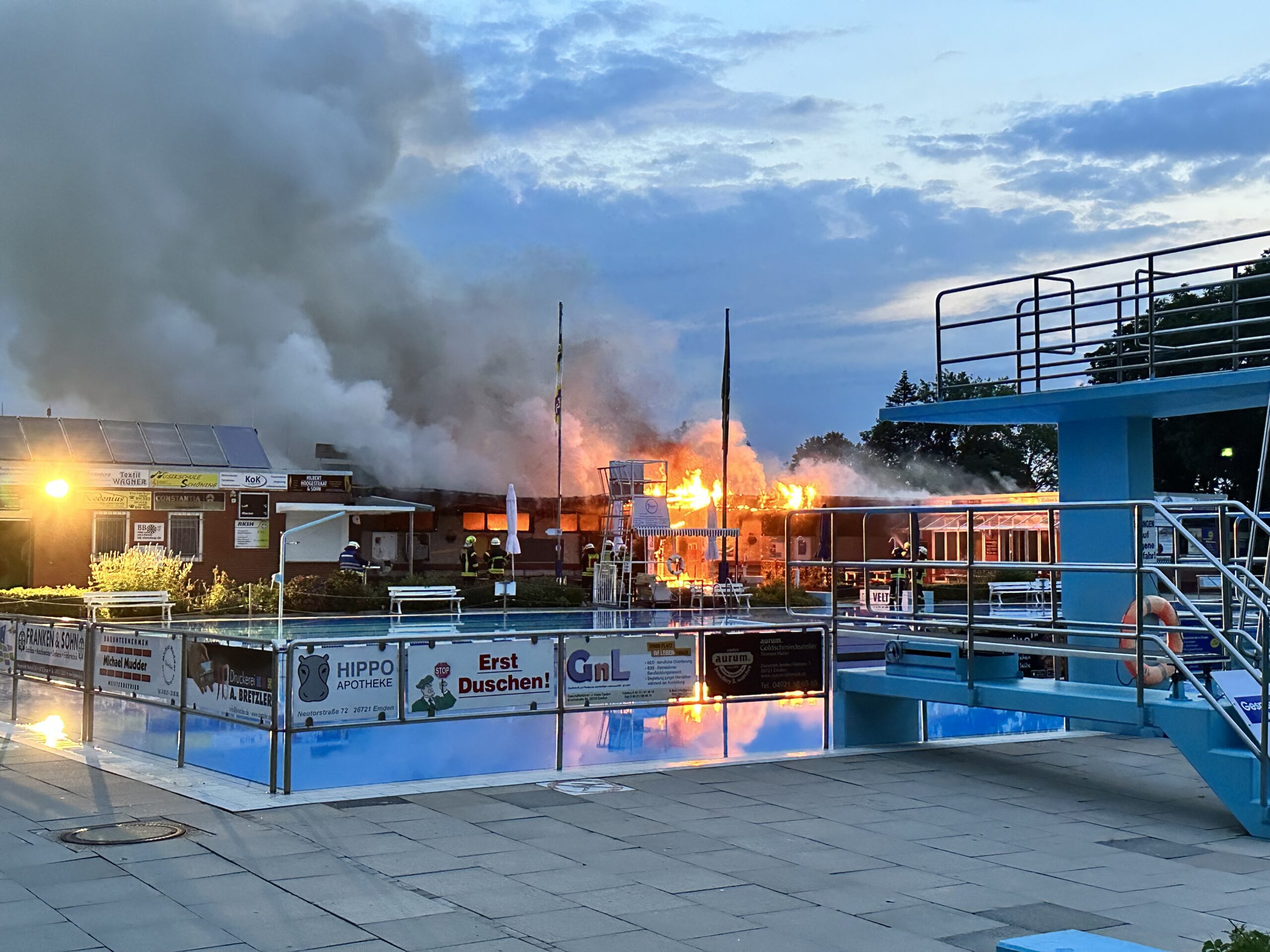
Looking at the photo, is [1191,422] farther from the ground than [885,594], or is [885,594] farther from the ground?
[1191,422]

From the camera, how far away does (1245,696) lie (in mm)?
9594

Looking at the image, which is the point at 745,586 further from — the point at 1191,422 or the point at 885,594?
the point at 1191,422

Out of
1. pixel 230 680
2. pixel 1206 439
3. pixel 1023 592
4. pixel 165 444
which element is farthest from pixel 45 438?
pixel 1206 439

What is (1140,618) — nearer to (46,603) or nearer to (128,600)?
(128,600)

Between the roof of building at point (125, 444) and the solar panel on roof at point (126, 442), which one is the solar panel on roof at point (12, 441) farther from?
the solar panel on roof at point (126, 442)

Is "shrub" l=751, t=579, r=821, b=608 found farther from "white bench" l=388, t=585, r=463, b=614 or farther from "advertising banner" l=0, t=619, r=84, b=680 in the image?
"advertising banner" l=0, t=619, r=84, b=680

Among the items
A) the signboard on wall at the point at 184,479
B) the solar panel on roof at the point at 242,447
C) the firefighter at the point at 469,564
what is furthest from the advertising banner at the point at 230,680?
the solar panel on roof at the point at 242,447

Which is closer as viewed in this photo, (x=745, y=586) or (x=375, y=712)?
(x=375, y=712)

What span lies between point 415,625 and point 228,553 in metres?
15.8

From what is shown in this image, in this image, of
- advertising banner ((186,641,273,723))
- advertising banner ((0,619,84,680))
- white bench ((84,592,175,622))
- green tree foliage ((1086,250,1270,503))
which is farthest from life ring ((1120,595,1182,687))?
green tree foliage ((1086,250,1270,503))

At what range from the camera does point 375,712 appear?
1060cm

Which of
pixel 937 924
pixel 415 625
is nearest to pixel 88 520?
pixel 415 625

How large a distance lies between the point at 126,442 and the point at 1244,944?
4087cm

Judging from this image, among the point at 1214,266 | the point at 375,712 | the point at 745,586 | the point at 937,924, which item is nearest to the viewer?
the point at 937,924
